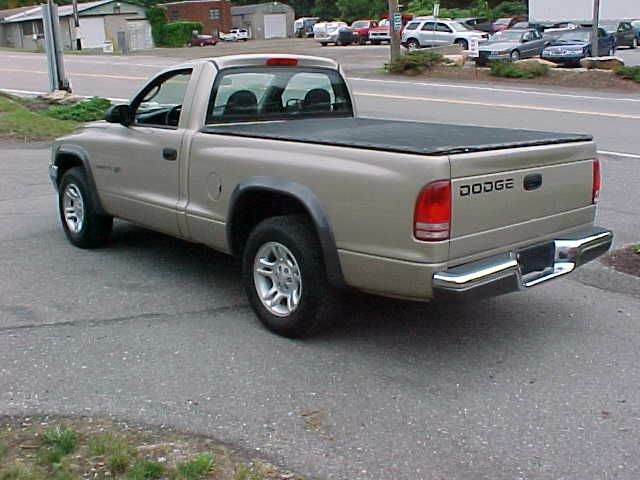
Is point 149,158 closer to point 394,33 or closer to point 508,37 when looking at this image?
point 394,33

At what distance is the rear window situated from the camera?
6438mm

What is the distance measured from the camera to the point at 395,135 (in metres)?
5.50

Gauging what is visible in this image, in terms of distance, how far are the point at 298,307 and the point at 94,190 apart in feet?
9.25

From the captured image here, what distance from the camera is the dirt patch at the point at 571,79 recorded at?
79.0 ft

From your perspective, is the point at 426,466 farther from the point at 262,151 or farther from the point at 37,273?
the point at 37,273

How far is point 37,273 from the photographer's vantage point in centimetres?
699

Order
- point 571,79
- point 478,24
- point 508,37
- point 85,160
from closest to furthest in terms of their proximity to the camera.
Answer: point 85,160 → point 571,79 → point 508,37 → point 478,24

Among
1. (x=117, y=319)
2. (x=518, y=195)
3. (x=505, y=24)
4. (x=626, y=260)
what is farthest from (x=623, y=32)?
(x=117, y=319)

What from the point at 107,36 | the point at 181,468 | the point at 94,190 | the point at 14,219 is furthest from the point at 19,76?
the point at 107,36

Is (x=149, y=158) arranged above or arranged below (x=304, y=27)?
above

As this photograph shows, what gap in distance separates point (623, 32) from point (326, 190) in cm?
4466

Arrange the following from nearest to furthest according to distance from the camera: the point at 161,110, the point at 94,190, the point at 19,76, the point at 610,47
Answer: the point at 161,110, the point at 94,190, the point at 19,76, the point at 610,47

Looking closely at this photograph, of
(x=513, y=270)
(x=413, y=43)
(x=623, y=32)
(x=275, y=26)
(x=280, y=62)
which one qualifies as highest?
(x=280, y=62)

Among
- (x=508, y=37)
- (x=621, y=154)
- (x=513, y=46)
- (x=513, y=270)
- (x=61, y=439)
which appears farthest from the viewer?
(x=508, y=37)
